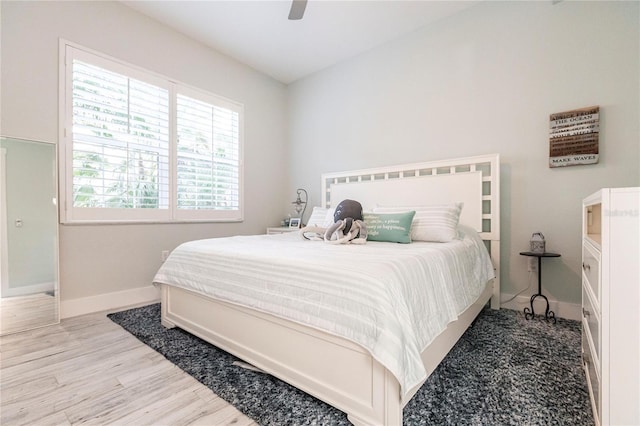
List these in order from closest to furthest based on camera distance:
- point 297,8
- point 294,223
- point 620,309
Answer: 1. point 620,309
2. point 297,8
3. point 294,223

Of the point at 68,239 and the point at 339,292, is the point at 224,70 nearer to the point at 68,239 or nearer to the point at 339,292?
the point at 68,239

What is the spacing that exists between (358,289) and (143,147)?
278cm

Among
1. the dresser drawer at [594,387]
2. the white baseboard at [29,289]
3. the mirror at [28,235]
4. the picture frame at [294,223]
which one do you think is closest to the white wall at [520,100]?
the picture frame at [294,223]

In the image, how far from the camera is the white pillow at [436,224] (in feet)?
7.32

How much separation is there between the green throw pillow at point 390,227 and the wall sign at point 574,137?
127cm

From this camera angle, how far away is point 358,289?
1146mm

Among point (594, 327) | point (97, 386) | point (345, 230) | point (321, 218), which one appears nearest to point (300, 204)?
point (321, 218)

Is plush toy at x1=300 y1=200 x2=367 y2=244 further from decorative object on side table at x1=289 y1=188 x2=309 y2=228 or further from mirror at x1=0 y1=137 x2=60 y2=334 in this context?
mirror at x1=0 y1=137 x2=60 y2=334

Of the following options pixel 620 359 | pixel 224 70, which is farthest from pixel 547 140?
pixel 224 70

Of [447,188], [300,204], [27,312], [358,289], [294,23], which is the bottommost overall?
[27,312]

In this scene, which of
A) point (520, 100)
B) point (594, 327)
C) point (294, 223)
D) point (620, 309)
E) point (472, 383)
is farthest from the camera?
point (294, 223)

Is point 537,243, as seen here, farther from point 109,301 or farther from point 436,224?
point 109,301

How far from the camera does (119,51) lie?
2.73m

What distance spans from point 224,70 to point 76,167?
6.54 feet
